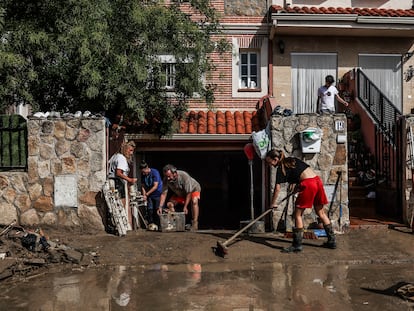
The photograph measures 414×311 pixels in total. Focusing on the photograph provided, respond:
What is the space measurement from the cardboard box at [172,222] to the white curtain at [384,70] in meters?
8.17

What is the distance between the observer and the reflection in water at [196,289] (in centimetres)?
648

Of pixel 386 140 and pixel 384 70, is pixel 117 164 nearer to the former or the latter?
Answer: pixel 386 140

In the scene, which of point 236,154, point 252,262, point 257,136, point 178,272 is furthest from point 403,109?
point 178,272

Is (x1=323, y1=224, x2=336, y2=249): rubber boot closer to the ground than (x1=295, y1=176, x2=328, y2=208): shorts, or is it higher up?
closer to the ground

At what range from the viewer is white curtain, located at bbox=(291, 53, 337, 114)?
614 inches

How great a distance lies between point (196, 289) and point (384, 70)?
36.5 feet

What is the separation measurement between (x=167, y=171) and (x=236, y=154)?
7821 millimetres

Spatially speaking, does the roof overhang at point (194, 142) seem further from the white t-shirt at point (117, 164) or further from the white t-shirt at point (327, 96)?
the white t-shirt at point (117, 164)

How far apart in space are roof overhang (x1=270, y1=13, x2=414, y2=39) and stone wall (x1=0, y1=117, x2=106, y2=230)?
6757mm

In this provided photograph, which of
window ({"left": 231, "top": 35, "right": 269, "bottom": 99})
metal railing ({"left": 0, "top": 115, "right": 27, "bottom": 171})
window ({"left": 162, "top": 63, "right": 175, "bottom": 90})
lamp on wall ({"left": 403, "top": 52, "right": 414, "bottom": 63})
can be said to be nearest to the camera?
metal railing ({"left": 0, "top": 115, "right": 27, "bottom": 171})

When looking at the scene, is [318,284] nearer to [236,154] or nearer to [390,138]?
[390,138]

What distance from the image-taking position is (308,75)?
617 inches

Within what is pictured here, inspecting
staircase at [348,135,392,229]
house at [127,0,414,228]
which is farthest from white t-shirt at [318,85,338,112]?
house at [127,0,414,228]

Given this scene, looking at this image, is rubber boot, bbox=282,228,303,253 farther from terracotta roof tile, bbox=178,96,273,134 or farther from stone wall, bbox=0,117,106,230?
terracotta roof tile, bbox=178,96,273,134
